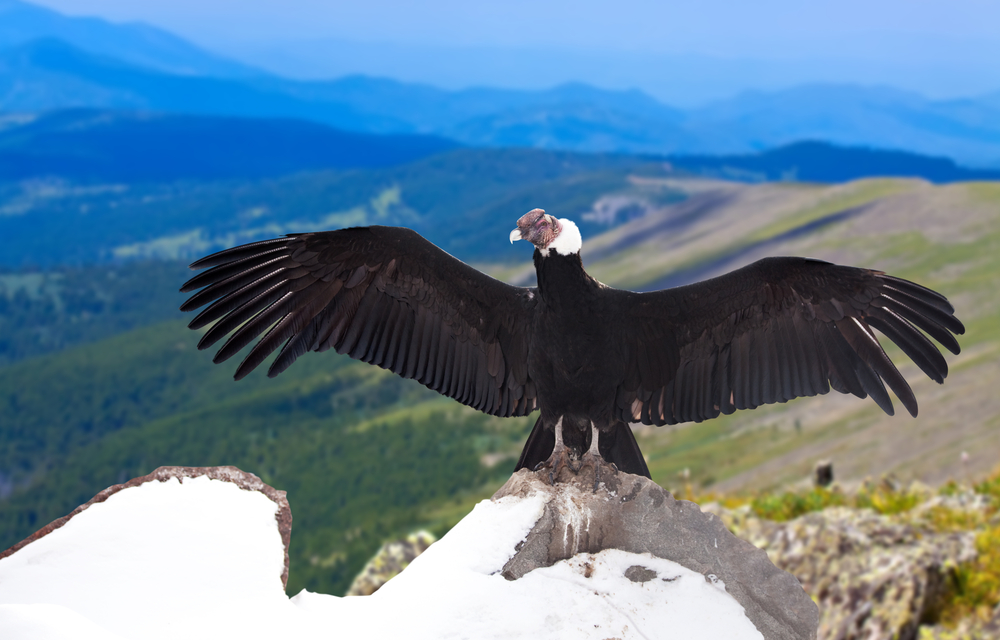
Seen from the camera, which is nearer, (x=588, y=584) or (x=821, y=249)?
(x=588, y=584)

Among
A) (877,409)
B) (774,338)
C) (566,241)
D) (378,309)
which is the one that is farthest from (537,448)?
(877,409)

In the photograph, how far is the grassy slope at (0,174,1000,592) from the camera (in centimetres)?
4938

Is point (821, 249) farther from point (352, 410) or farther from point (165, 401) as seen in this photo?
point (165, 401)

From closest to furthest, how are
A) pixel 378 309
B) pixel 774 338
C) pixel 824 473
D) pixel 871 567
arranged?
1. pixel 774 338
2. pixel 378 309
3. pixel 871 567
4. pixel 824 473

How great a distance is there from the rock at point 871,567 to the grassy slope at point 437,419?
61.1 ft

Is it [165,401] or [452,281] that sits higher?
[452,281]

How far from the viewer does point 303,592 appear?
21.6 feet

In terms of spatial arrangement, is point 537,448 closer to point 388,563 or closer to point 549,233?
point 549,233

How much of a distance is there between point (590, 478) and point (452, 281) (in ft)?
7.54

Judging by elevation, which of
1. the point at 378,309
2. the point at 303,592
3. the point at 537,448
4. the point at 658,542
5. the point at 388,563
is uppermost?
the point at 378,309

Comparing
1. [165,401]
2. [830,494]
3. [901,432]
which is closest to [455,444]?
[901,432]

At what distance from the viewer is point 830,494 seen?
1483 centimetres

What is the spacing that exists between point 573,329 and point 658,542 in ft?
6.58

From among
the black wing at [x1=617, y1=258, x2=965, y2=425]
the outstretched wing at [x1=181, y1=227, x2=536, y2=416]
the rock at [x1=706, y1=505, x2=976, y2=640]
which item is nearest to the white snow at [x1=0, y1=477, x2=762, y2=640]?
the outstretched wing at [x1=181, y1=227, x2=536, y2=416]
